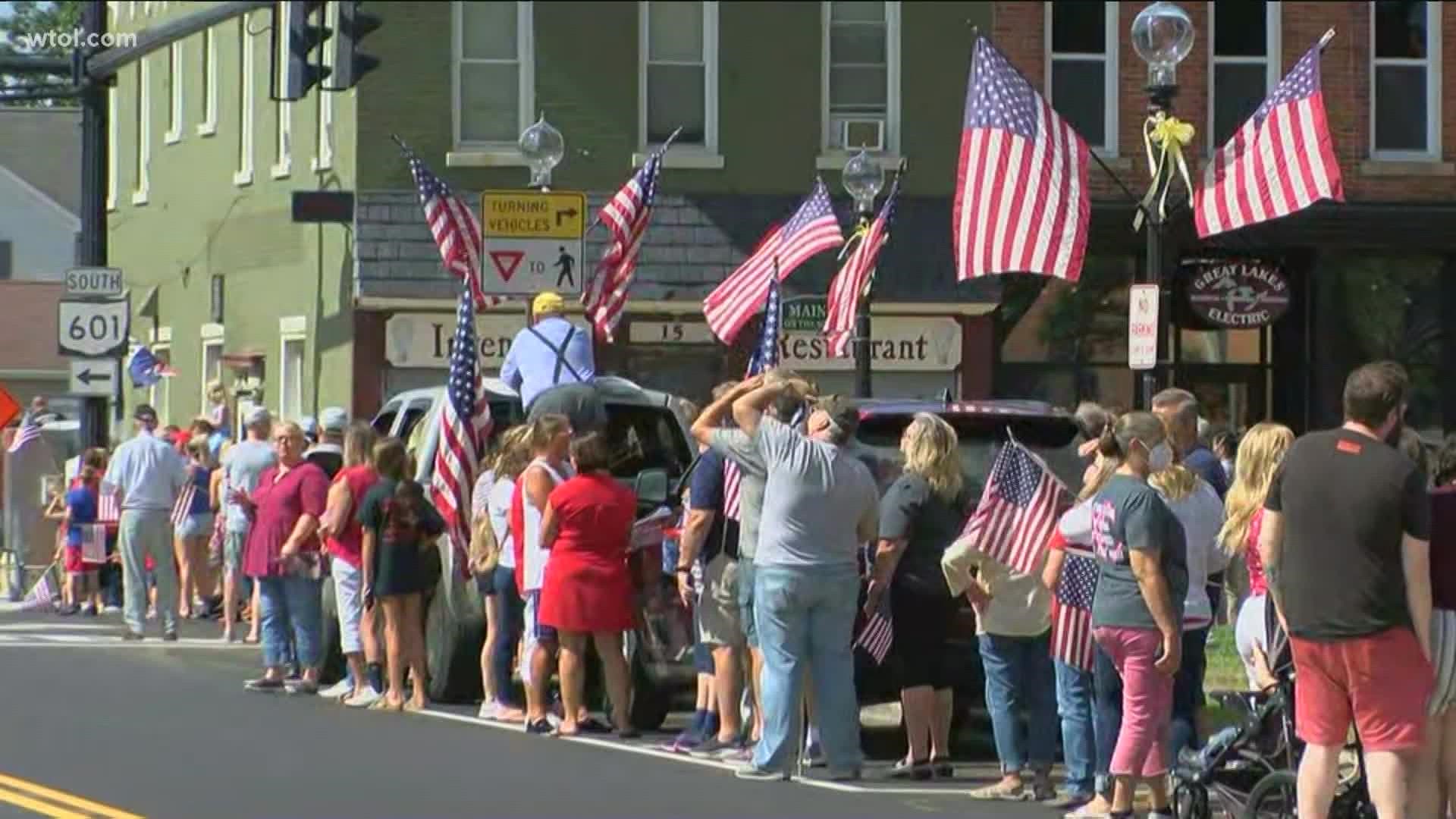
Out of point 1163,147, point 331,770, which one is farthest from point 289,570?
point 1163,147

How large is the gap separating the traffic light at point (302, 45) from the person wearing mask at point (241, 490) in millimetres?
2703

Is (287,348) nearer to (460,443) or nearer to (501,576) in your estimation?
(460,443)

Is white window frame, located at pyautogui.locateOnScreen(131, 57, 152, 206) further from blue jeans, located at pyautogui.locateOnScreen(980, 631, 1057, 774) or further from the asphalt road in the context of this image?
blue jeans, located at pyautogui.locateOnScreen(980, 631, 1057, 774)

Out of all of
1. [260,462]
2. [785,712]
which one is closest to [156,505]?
[260,462]

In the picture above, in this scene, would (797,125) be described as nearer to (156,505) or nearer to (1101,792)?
(156,505)

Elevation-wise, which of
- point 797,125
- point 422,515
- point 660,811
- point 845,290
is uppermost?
point 797,125

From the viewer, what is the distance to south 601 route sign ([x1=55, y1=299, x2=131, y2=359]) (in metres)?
31.8

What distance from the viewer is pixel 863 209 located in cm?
2662

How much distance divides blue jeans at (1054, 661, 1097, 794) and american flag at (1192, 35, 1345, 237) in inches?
234

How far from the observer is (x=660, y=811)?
13.9 m

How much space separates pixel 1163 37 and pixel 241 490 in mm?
8265

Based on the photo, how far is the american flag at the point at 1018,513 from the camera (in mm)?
14633

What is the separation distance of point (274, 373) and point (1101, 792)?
82.8ft

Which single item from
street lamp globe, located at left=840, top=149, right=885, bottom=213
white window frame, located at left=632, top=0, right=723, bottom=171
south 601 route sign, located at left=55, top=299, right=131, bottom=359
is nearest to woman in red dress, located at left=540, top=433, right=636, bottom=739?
street lamp globe, located at left=840, top=149, right=885, bottom=213
